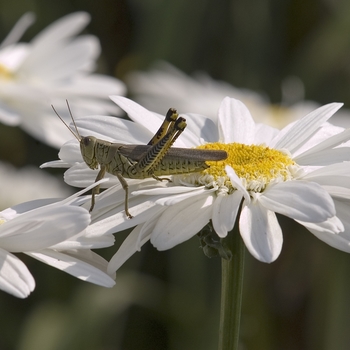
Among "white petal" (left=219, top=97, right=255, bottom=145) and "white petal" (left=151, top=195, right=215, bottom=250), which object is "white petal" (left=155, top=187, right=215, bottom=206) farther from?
"white petal" (left=219, top=97, right=255, bottom=145)

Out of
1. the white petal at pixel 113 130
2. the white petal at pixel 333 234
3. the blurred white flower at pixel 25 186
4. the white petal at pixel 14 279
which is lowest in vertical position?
the white petal at pixel 14 279

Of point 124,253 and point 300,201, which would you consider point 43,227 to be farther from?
point 300,201

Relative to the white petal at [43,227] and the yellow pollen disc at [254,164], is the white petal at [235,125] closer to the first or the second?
the yellow pollen disc at [254,164]

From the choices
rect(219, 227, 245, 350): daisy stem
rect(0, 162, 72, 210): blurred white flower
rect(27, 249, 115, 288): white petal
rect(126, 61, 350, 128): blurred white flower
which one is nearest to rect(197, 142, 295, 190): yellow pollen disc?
rect(219, 227, 245, 350): daisy stem

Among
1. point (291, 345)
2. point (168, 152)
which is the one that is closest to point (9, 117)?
point (168, 152)

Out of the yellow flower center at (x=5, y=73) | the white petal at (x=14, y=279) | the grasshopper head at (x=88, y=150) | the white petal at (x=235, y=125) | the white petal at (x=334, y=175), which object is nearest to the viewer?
the white petal at (x=14, y=279)

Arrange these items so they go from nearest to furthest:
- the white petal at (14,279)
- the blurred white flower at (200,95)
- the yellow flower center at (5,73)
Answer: the white petal at (14,279)
the yellow flower center at (5,73)
the blurred white flower at (200,95)

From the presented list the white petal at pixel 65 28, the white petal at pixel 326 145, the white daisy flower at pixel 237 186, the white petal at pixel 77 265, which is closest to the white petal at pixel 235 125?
the white daisy flower at pixel 237 186
